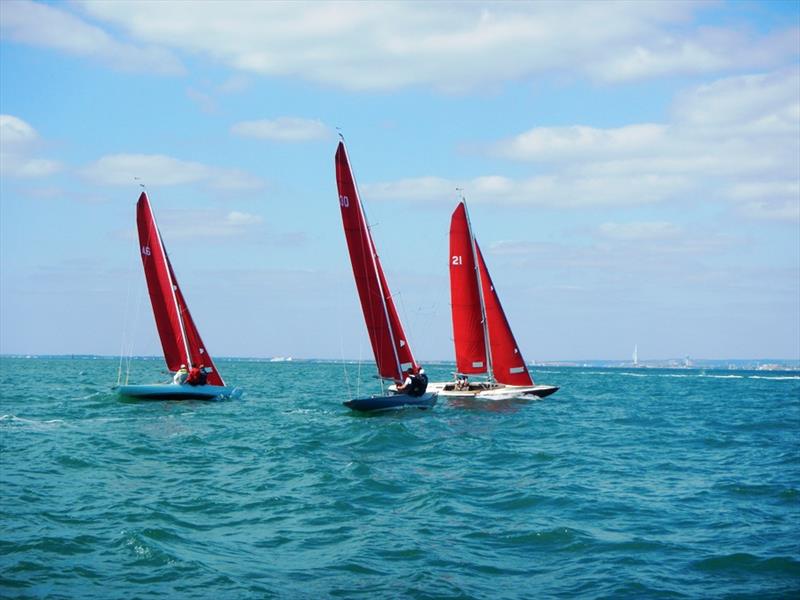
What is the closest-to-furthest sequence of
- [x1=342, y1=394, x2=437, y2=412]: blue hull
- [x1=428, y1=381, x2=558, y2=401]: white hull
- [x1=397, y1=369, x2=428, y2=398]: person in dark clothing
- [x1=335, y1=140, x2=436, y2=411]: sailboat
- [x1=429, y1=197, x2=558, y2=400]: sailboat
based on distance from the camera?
[x1=342, y1=394, x2=437, y2=412]: blue hull < [x1=397, y1=369, x2=428, y2=398]: person in dark clothing < [x1=335, y1=140, x2=436, y2=411]: sailboat < [x1=428, y1=381, x2=558, y2=401]: white hull < [x1=429, y1=197, x2=558, y2=400]: sailboat

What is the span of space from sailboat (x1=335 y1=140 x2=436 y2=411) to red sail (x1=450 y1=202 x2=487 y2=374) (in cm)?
819

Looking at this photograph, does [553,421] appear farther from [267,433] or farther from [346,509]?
[346,509]

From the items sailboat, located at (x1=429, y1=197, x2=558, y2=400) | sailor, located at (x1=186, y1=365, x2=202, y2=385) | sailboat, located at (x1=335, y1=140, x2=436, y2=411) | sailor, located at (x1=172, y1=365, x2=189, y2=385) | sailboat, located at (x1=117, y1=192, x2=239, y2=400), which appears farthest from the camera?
sailboat, located at (x1=429, y1=197, x2=558, y2=400)

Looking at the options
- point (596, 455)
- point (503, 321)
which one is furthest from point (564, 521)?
point (503, 321)

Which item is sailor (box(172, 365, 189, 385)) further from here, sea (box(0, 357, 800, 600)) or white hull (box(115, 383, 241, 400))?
sea (box(0, 357, 800, 600))

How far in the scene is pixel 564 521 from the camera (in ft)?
57.7

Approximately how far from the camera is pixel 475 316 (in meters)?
48.7

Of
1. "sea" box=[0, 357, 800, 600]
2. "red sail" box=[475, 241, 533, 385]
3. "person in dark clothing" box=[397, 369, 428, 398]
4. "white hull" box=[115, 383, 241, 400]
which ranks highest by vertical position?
"red sail" box=[475, 241, 533, 385]

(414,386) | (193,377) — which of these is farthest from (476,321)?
(193,377)

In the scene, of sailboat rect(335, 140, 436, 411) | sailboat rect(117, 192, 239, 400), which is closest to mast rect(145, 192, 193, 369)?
sailboat rect(117, 192, 239, 400)

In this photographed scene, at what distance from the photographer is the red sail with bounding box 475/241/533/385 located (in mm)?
48594

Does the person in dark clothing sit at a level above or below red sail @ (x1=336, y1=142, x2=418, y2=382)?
below

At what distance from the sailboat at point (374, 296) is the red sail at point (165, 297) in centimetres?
1135

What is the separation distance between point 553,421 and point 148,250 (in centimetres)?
2306
